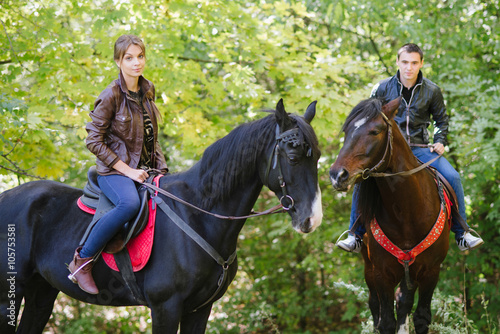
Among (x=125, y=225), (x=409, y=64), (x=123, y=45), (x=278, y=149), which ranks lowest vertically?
(x=125, y=225)

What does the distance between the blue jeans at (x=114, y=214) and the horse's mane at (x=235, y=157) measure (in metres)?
0.48

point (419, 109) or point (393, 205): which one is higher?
point (419, 109)

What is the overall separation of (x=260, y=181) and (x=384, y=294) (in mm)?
1673

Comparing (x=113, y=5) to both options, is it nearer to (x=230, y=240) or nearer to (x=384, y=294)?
(x=230, y=240)

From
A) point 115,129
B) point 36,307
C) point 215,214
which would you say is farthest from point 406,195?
point 36,307

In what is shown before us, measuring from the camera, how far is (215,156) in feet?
10.6

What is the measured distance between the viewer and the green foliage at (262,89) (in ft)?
18.6

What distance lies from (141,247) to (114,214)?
29 centimetres

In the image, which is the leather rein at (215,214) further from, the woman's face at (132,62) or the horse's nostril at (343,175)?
the woman's face at (132,62)

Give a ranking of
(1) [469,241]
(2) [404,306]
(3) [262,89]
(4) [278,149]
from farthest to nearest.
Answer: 1. (3) [262,89]
2. (2) [404,306]
3. (1) [469,241]
4. (4) [278,149]

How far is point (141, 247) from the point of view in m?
3.21

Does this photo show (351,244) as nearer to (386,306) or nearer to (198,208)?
(386,306)

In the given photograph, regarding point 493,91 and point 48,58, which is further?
point 493,91

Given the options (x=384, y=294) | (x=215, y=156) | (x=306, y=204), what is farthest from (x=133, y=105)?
(x=384, y=294)
